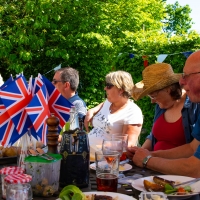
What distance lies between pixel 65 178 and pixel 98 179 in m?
0.17

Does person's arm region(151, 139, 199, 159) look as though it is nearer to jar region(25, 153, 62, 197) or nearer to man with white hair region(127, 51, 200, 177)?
man with white hair region(127, 51, 200, 177)

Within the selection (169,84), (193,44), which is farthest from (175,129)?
(193,44)

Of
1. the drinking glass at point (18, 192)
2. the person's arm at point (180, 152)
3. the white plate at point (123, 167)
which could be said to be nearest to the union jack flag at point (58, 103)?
the white plate at point (123, 167)

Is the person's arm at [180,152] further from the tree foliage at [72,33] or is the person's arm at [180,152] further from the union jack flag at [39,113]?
the tree foliage at [72,33]

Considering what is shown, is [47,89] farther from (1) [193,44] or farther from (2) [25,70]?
(2) [25,70]

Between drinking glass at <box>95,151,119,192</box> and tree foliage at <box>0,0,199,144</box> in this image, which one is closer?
drinking glass at <box>95,151,119,192</box>

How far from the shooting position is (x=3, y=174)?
158 cm

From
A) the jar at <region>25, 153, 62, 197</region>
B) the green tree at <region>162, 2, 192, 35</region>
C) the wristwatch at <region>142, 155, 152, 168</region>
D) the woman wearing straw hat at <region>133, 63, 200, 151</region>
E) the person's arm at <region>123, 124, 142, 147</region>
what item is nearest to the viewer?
the jar at <region>25, 153, 62, 197</region>

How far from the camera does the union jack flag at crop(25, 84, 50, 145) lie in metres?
1.73

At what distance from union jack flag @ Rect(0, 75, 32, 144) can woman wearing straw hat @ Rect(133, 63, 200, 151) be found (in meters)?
1.55

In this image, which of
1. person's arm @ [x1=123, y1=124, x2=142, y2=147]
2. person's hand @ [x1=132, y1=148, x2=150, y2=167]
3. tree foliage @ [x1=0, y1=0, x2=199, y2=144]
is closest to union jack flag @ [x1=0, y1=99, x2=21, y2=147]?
person's hand @ [x1=132, y1=148, x2=150, y2=167]

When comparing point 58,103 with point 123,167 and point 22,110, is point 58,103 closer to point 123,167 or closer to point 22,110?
point 22,110

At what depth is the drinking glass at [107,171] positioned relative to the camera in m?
1.70

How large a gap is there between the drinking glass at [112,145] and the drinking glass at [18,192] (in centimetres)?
83
